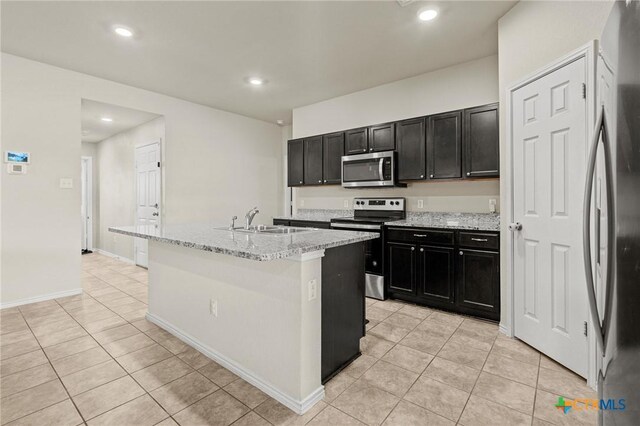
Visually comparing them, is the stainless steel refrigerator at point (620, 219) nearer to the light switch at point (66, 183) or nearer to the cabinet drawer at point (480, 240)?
the cabinet drawer at point (480, 240)

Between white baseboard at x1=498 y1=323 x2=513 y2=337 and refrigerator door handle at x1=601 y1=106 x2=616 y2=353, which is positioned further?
white baseboard at x1=498 y1=323 x2=513 y2=337

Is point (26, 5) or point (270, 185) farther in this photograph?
point (270, 185)

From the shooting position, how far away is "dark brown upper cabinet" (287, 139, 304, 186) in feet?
16.6

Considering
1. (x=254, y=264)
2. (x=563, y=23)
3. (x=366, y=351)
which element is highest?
(x=563, y=23)

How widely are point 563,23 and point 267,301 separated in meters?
2.72

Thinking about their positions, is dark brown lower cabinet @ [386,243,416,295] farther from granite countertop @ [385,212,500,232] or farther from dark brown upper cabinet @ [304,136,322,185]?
dark brown upper cabinet @ [304,136,322,185]

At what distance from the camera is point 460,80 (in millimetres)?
3646

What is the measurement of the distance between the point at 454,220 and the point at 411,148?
3.26 ft

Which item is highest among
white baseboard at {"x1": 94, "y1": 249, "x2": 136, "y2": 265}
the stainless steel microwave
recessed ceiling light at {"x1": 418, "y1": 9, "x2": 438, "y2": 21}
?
recessed ceiling light at {"x1": 418, "y1": 9, "x2": 438, "y2": 21}

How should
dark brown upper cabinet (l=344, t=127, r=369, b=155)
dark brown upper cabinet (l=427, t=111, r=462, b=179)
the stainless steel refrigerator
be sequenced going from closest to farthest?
the stainless steel refrigerator → dark brown upper cabinet (l=427, t=111, r=462, b=179) → dark brown upper cabinet (l=344, t=127, r=369, b=155)

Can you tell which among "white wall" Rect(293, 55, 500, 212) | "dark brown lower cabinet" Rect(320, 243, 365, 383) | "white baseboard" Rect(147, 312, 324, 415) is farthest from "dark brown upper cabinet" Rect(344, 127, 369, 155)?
"white baseboard" Rect(147, 312, 324, 415)

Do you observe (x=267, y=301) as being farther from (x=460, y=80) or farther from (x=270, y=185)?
(x=270, y=185)

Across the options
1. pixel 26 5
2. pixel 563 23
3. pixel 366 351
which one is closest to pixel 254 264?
pixel 366 351

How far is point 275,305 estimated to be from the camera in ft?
5.97
